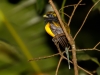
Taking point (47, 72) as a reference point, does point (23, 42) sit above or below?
above

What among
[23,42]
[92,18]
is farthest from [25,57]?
[92,18]

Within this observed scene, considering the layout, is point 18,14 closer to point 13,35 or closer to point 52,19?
point 13,35

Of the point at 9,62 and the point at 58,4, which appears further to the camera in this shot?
the point at 58,4

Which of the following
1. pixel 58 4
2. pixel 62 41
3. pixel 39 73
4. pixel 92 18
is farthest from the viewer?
pixel 92 18

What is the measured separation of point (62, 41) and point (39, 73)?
570 millimetres

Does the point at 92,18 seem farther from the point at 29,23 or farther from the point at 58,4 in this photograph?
the point at 29,23

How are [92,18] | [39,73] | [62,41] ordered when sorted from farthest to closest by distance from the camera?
1. [92,18]
2. [39,73]
3. [62,41]

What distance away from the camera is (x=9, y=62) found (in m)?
1.70

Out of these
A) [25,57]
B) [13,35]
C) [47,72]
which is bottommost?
[47,72]

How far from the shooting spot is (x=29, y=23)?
5.74 ft

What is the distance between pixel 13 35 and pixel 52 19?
20.1 inches

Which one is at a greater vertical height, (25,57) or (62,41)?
(62,41)

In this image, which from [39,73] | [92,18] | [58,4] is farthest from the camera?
[92,18]

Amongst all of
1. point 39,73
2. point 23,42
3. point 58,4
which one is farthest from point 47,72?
point 58,4
